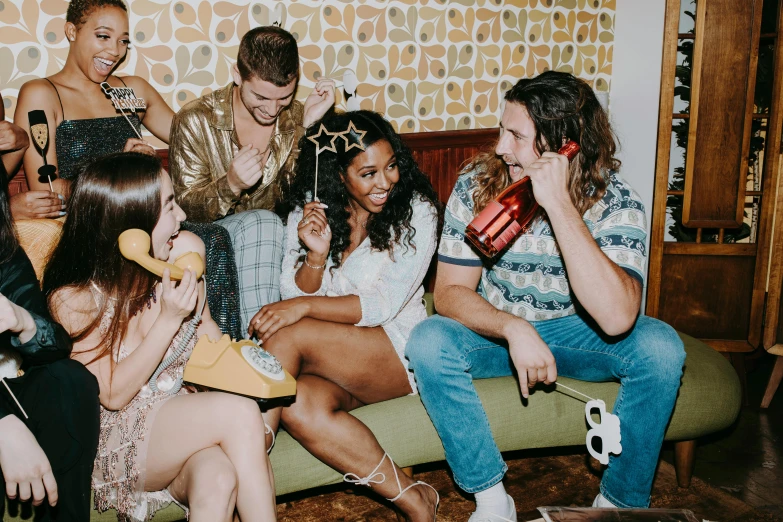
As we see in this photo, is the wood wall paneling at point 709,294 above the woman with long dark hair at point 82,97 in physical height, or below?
below

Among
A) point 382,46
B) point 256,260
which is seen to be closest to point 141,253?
point 256,260

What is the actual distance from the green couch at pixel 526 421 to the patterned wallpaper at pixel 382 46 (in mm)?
1544

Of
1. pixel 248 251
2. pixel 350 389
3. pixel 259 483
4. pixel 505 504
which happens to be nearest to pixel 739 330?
pixel 505 504

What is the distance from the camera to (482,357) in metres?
1.96

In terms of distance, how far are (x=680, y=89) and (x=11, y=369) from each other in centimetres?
286

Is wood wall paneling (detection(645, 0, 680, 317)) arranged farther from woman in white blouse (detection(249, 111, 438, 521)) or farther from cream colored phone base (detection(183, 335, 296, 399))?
cream colored phone base (detection(183, 335, 296, 399))

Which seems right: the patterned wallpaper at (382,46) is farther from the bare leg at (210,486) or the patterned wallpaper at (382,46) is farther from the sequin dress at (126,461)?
the bare leg at (210,486)

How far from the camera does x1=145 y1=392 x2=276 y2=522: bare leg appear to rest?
58.8 inches

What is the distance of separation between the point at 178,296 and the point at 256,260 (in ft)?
2.09

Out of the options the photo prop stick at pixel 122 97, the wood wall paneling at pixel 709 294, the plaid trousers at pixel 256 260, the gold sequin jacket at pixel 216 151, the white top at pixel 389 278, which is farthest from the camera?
the wood wall paneling at pixel 709 294

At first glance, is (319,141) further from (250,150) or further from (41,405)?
(41,405)

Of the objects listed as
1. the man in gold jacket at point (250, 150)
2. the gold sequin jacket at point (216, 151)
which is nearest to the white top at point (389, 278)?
the man in gold jacket at point (250, 150)

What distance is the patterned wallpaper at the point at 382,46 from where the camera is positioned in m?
2.49

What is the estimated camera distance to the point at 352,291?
6.77 feet
